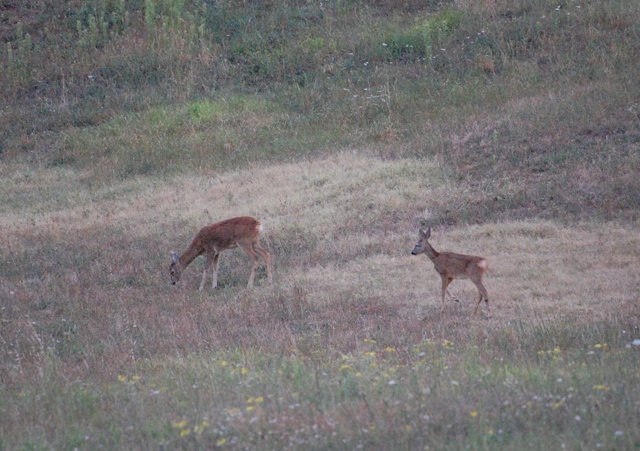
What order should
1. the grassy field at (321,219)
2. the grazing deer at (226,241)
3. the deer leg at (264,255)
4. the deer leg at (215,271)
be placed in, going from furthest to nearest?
the grazing deer at (226,241) → the deer leg at (215,271) → the deer leg at (264,255) → the grassy field at (321,219)

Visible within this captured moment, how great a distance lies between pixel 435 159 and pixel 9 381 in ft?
36.7

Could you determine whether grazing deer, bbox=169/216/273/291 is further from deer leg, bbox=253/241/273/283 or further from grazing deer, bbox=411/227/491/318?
grazing deer, bbox=411/227/491/318

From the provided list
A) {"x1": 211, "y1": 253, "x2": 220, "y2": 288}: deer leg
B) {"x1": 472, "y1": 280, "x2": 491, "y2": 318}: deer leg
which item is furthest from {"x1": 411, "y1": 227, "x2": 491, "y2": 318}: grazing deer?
{"x1": 211, "y1": 253, "x2": 220, "y2": 288}: deer leg

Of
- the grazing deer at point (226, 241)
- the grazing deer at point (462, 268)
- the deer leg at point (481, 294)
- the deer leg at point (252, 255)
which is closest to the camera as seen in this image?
the deer leg at point (481, 294)

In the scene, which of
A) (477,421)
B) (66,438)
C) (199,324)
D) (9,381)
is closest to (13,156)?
(199,324)

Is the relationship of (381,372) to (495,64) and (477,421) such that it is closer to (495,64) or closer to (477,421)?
(477,421)

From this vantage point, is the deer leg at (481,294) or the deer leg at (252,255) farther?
the deer leg at (252,255)

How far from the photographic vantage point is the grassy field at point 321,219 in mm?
6145

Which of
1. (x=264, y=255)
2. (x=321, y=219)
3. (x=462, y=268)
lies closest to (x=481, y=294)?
(x=462, y=268)

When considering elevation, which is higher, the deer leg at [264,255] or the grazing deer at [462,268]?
the grazing deer at [462,268]

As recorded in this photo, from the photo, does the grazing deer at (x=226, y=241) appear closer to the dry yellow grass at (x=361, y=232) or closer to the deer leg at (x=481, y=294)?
the dry yellow grass at (x=361, y=232)

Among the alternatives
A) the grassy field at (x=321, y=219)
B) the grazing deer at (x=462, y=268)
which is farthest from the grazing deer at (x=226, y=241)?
the grazing deer at (x=462, y=268)

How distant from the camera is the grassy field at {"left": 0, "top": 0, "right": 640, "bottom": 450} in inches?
242

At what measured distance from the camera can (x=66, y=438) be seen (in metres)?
6.02
